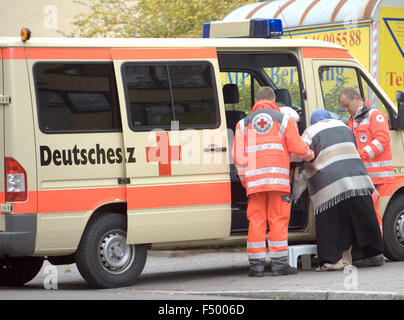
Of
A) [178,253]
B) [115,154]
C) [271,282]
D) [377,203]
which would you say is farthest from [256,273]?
[178,253]

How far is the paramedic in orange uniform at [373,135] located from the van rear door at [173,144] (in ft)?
4.87

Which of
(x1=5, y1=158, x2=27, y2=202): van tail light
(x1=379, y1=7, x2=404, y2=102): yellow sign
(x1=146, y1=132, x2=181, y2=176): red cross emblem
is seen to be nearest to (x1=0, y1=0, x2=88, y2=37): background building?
(x1=379, y1=7, x2=404, y2=102): yellow sign

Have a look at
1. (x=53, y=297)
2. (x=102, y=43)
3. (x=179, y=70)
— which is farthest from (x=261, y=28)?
(x=53, y=297)

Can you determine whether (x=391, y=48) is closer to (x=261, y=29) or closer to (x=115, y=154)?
(x=261, y=29)

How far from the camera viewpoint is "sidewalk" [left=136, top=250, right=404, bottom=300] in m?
8.03

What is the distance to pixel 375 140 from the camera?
34.1 feet

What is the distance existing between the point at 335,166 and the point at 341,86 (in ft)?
4.02

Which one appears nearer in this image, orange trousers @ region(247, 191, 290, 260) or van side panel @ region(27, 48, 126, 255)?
van side panel @ region(27, 48, 126, 255)

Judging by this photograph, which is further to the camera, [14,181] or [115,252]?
[115,252]

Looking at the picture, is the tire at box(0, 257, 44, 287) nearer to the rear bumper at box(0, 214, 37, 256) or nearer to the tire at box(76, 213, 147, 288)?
the tire at box(76, 213, 147, 288)

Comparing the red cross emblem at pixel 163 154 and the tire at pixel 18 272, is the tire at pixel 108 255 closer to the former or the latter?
the red cross emblem at pixel 163 154

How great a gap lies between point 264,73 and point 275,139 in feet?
5.49

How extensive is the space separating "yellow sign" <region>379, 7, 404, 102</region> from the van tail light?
6760 millimetres
